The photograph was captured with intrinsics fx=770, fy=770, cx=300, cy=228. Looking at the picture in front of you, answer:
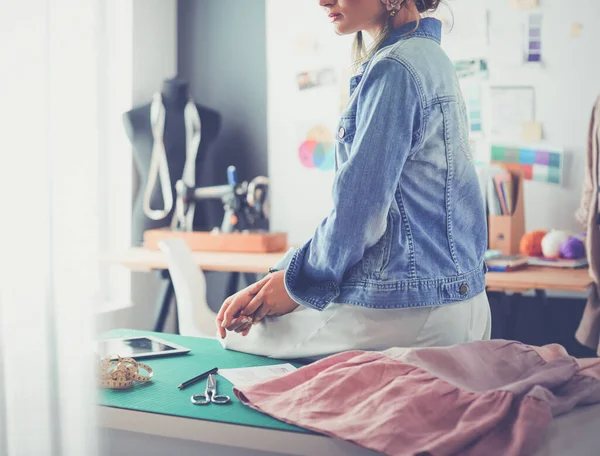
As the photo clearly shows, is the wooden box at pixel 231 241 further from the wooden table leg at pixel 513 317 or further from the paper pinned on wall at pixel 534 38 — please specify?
the paper pinned on wall at pixel 534 38

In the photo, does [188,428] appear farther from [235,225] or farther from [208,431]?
[235,225]

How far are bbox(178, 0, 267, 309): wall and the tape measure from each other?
2340 mm

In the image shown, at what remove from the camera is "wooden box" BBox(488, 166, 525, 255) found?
9.51 feet

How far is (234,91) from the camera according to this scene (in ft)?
12.6

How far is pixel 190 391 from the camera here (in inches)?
51.1

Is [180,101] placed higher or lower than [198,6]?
lower

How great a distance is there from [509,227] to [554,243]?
0.17 metres

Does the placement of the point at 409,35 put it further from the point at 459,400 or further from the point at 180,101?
the point at 180,101

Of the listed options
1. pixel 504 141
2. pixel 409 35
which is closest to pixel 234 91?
pixel 504 141

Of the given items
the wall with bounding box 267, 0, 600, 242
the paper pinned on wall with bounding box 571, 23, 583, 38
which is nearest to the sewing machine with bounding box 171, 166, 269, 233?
the wall with bounding box 267, 0, 600, 242

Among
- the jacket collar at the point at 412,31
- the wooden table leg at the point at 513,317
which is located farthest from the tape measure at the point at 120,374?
the wooden table leg at the point at 513,317

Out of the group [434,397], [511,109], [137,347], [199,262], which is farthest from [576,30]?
[434,397]

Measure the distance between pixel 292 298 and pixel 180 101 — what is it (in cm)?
231

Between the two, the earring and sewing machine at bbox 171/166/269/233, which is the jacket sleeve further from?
sewing machine at bbox 171/166/269/233
